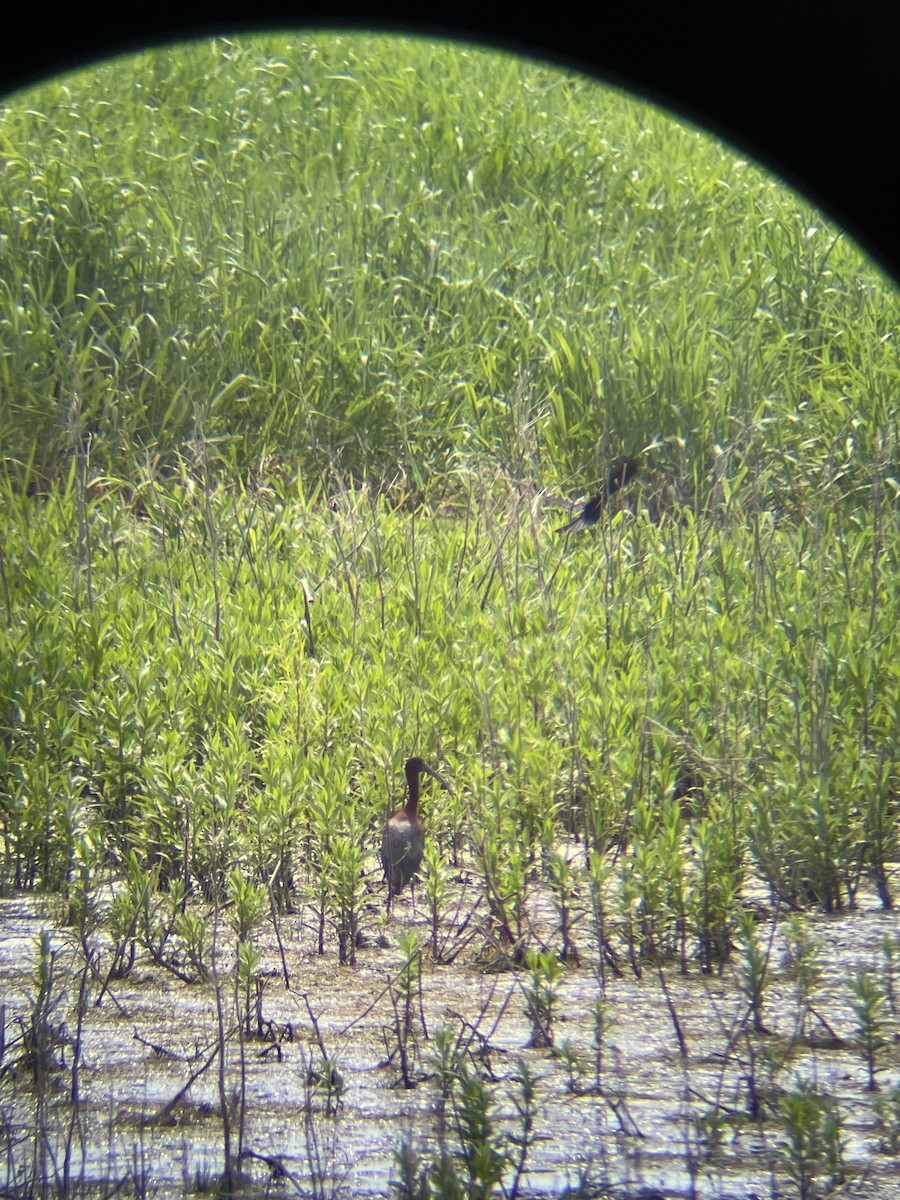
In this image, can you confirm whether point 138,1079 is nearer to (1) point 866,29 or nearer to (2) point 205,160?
(1) point 866,29

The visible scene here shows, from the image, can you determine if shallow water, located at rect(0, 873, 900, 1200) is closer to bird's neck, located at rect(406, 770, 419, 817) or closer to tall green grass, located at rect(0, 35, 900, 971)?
tall green grass, located at rect(0, 35, 900, 971)

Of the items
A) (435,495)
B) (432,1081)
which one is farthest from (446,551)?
(432,1081)

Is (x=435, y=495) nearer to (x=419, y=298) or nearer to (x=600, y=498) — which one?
(x=600, y=498)

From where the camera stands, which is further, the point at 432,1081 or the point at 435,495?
the point at 435,495

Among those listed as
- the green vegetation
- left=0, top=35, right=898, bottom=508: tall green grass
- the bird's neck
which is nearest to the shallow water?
the green vegetation

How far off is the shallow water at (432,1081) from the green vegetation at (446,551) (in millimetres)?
63

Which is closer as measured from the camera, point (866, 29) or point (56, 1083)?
point (56, 1083)

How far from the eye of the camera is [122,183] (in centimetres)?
843

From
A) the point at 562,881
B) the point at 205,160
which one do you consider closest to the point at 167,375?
the point at 205,160

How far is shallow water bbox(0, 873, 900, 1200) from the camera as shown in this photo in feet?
7.03

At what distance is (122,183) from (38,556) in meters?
4.52

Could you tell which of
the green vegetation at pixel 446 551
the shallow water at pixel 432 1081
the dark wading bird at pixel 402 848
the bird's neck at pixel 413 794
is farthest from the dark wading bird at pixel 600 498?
the shallow water at pixel 432 1081

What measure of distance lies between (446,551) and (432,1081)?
3.01 meters

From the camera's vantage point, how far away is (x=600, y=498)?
18.6ft
